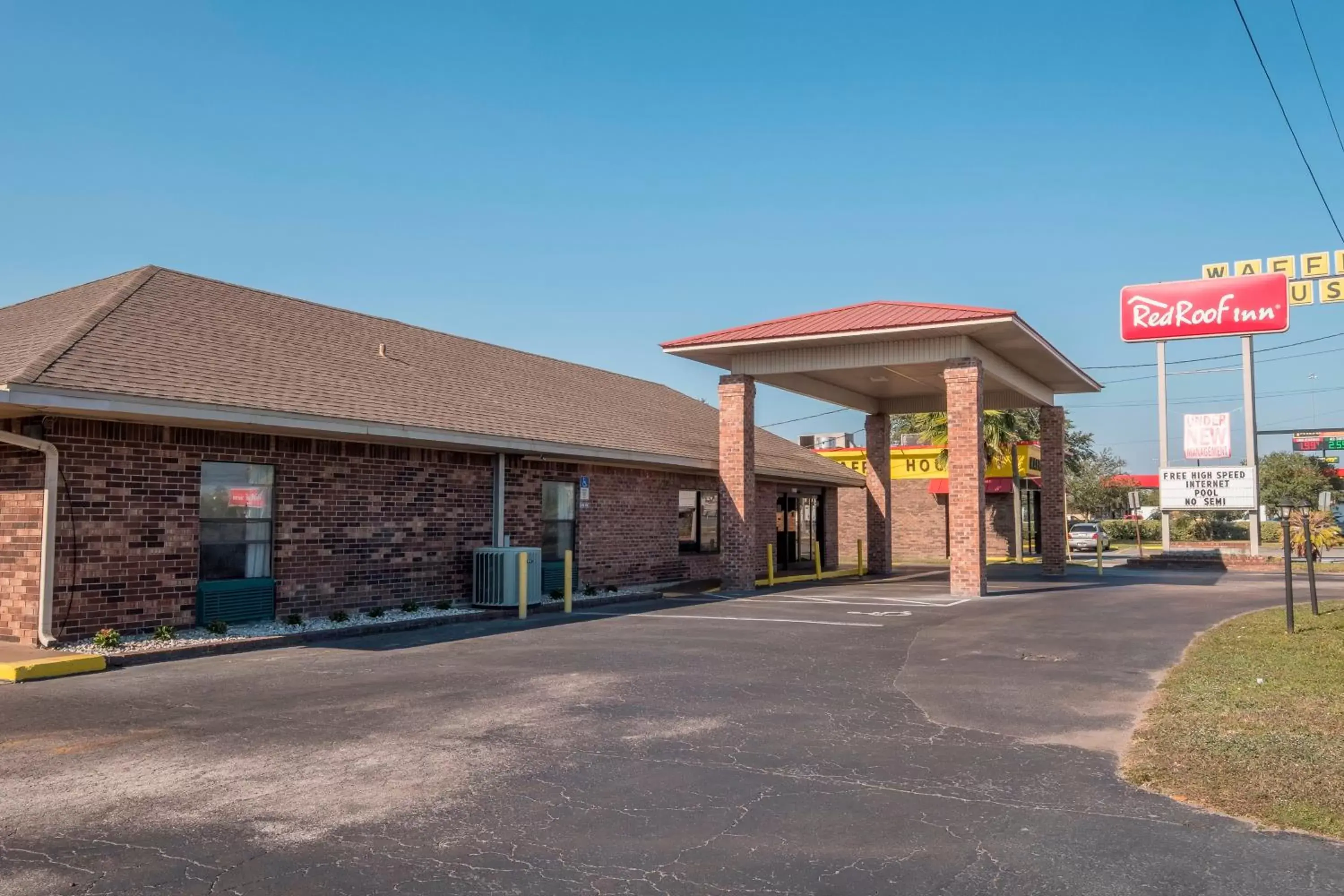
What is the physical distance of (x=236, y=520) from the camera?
1383 centimetres

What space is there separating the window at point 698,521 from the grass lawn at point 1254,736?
13.6 metres

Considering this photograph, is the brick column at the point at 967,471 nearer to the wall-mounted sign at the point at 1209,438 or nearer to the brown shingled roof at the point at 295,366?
the brown shingled roof at the point at 295,366

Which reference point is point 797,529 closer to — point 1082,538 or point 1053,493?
point 1053,493

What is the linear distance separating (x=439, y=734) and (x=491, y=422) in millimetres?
10257

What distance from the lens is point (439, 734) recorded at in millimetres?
7551

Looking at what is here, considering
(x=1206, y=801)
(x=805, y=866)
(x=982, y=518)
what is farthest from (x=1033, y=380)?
(x=805, y=866)

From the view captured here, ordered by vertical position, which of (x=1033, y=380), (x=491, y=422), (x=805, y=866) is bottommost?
(x=805, y=866)

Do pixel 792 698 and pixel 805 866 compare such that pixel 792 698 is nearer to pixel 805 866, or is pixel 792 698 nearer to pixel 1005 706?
pixel 1005 706

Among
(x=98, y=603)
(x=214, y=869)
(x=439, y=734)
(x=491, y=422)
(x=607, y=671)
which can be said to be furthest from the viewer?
(x=491, y=422)

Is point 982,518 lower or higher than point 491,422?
lower

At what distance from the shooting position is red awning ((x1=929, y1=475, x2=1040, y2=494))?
37938 mm

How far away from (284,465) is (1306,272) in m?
36.0

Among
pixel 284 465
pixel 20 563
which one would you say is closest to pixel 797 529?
pixel 284 465

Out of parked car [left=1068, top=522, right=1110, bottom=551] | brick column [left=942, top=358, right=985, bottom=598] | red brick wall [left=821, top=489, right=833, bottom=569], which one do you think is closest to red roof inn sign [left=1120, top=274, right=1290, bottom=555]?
red brick wall [left=821, top=489, right=833, bottom=569]
